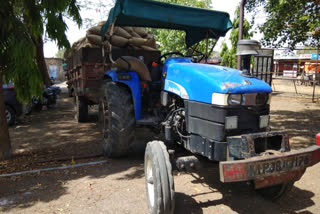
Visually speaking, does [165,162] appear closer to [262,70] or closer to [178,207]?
[178,207]

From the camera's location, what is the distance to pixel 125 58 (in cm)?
460

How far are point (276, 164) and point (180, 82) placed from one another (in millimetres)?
1545

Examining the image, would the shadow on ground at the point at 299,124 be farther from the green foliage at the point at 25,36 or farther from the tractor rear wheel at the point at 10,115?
the tractor rear wheel at the point at 10,115

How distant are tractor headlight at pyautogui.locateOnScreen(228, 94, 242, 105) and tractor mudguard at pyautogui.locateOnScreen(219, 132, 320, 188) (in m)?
0.39

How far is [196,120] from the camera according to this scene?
3.21m

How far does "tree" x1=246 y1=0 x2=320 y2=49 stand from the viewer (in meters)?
7.35

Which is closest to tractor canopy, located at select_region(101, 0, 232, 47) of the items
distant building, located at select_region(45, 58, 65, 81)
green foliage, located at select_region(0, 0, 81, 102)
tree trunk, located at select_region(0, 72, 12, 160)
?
green foliage, located at select_region(0, 0, 81, 102)

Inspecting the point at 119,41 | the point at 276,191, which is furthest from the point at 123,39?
the point at 276,191

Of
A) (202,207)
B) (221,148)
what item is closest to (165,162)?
(221,148)

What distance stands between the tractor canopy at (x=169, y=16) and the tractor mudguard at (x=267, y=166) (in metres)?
2.46

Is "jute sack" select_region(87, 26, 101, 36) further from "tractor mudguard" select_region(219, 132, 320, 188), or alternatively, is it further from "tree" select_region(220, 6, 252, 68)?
"tree" select_region(220, 6, 252, 68)

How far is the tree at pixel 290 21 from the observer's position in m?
7.35

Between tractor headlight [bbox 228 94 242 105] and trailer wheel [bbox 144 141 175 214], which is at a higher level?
tractor headlight [bbox 228 94 242 105]

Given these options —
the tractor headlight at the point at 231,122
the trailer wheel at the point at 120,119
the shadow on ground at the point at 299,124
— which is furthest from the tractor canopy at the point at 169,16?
the shadow on ground at the point at 299,124
